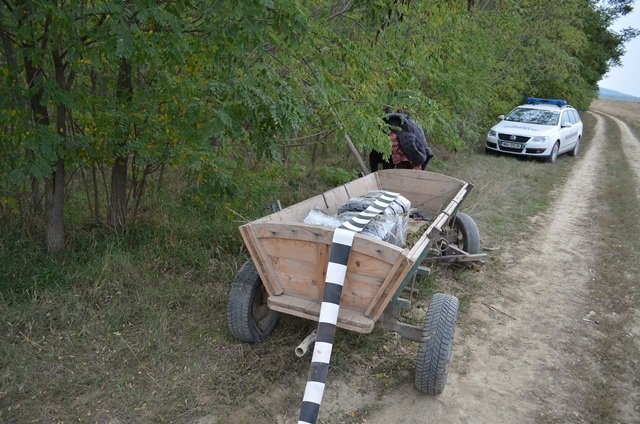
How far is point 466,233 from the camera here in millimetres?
6094

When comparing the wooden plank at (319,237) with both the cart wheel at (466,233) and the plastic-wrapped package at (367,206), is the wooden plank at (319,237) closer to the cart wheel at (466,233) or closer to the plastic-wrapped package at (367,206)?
the plastic-wrapped package at (367,206)

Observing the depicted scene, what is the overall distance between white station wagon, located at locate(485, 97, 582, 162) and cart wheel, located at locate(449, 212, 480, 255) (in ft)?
30.1

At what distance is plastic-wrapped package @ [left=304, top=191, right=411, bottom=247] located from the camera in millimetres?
3960

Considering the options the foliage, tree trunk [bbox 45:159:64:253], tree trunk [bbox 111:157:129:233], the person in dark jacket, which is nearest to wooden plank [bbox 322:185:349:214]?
the foliage

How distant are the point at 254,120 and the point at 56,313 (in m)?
2.23

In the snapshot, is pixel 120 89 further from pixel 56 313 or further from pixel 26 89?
pixel 56 313

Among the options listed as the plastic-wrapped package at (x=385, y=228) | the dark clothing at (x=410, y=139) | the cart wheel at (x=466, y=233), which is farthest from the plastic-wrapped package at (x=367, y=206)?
the dark clothing at (x=410, y=139)

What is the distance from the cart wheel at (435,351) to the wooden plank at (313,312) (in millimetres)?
476

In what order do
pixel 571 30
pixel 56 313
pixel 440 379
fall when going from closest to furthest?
pixel 440 379, pixel 56 313, pixel 571 30

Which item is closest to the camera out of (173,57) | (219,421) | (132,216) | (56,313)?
(219,421)

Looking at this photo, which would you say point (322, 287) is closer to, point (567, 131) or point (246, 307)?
point (246, 307)

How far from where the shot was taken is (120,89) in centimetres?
479

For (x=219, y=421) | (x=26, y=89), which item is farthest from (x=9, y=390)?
(x=26, y=89)

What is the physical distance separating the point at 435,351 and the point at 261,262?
1.33m
